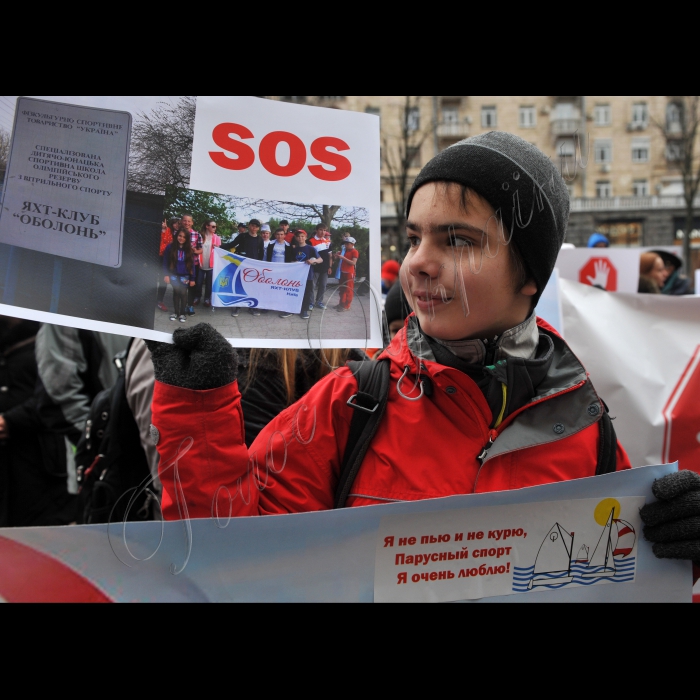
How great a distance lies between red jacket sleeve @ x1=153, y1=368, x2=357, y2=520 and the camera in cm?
114

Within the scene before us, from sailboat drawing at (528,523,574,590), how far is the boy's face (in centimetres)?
46

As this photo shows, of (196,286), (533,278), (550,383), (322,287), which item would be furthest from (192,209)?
(550,383)

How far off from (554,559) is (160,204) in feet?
3.60

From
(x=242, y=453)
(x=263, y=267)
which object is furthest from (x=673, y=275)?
(x=242, y=453)

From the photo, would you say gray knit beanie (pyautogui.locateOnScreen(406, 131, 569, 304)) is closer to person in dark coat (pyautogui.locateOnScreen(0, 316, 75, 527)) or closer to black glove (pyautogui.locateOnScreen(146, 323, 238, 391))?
black glove (pyautogui.locateOnScreen(146, 323, 238, 391))

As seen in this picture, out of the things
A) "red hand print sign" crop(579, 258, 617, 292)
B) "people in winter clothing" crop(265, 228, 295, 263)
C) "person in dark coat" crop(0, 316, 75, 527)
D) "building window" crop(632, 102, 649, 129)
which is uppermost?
"building window" crop(632, 102, 649, 129)

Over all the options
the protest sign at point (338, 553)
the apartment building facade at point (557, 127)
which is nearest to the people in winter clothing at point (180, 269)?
the protest sign at point (338, 553)

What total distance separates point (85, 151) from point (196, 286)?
13.2 inches

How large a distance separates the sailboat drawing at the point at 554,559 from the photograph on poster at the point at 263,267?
588mm

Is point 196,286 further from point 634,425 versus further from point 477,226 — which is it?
point 634,425

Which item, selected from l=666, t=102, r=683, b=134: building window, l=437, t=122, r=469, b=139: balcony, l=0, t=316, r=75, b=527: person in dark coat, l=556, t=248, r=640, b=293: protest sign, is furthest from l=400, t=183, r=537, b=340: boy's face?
l=556, t=248, r=640, b=293: protest sign

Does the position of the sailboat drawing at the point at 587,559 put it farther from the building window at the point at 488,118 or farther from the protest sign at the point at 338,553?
the building window at the point at 488,118

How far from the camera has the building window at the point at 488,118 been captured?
2234 mm

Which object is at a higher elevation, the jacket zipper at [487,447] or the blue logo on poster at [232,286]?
the blue logo on poster at [232,286]
